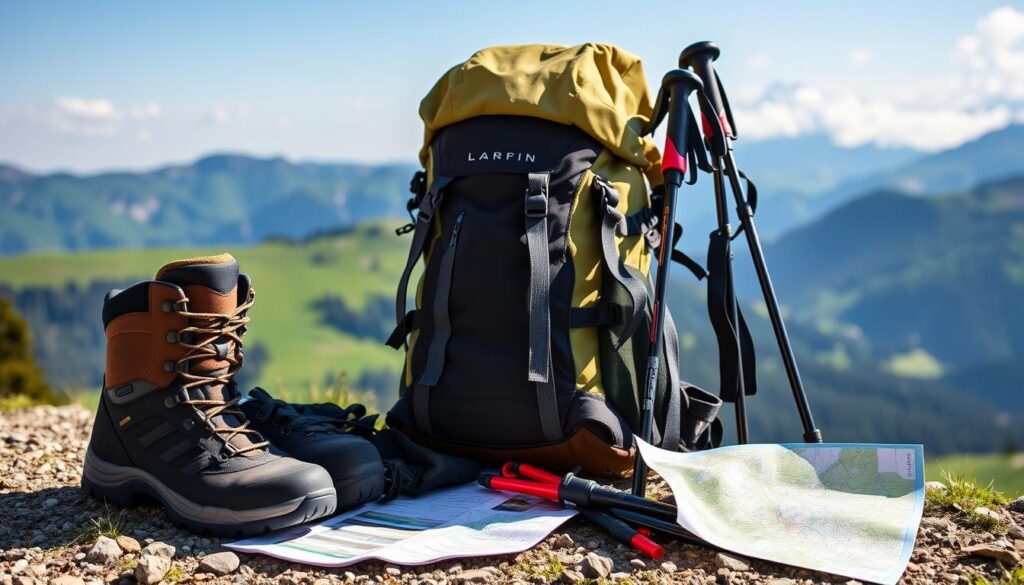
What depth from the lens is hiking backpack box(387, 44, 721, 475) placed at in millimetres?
4469

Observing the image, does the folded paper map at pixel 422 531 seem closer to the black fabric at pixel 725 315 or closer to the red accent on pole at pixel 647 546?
the red accent on pole at pixel 647 546

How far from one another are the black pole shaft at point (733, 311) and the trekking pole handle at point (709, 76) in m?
0.28

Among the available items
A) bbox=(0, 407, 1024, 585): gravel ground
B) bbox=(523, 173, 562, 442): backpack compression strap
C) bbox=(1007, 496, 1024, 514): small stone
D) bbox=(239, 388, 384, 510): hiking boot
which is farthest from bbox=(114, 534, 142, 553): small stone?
bbox=(1007, 496, 1024, 514): small stone

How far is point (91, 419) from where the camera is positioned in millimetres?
6504

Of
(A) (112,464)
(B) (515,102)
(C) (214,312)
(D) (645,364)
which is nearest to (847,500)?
(D) (645,364)

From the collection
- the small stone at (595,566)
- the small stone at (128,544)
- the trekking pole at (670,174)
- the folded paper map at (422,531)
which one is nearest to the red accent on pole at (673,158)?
the trekking pole at (670,174)

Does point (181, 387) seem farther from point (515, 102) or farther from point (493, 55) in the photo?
point (493, 55)

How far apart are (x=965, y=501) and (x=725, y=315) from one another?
149 centimetres

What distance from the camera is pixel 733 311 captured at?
4875 mm

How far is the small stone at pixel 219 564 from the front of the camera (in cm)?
339

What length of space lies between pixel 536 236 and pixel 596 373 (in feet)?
2.61

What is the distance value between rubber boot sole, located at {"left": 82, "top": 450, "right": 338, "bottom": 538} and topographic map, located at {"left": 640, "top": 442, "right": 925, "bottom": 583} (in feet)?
4.89

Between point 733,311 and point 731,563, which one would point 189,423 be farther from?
point 733,311

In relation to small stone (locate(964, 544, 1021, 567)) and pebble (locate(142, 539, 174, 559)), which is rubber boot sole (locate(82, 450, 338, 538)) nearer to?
pebble (locate(142, 539, 174, 559))
